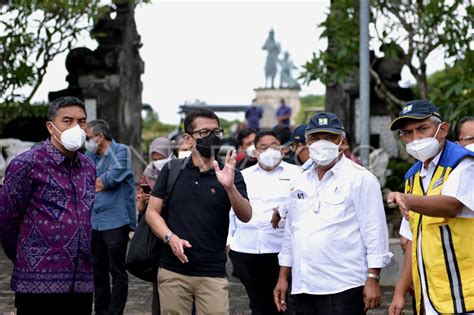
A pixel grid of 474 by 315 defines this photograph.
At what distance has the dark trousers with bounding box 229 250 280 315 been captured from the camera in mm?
8289

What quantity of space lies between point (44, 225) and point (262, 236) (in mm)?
2627

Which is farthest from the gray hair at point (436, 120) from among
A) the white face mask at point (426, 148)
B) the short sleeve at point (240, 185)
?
the short sleeve at point (240, 185)

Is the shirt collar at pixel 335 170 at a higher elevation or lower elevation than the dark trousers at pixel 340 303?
higher

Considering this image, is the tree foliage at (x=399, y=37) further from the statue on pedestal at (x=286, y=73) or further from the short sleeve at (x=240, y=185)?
the statue on pedestal at (x=286, y=73)

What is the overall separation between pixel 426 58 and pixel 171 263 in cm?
954

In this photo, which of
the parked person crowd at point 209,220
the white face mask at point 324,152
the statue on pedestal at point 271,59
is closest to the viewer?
the parked person crowd at point 209,220

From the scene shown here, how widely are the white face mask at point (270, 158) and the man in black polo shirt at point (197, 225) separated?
2015mm

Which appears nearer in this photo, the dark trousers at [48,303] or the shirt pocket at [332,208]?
the dark trousers at [48,303]

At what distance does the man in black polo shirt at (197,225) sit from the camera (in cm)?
641

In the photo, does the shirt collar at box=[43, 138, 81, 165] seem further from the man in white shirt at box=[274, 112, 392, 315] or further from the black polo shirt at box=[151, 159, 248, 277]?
the man in white shirt at box=[274, 112, 392, 315]

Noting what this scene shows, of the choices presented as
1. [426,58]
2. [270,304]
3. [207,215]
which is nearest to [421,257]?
[207,215]

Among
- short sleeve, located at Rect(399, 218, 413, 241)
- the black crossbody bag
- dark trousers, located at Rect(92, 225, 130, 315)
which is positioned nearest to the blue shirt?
dark trousers, located at Rect(92, 225, 130, 315)

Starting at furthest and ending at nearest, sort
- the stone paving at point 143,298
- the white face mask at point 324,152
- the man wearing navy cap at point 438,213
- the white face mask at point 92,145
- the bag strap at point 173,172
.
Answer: the stone paving at point 143,298, the white face mask at point 92,145, the bag strap at point 173,172, the white face mask at point 324,152, the man wearing navy cap at point 438,213

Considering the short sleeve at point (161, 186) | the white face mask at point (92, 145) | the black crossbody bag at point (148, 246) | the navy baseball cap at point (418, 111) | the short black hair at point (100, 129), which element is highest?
the short black hair at point (100, 129)
